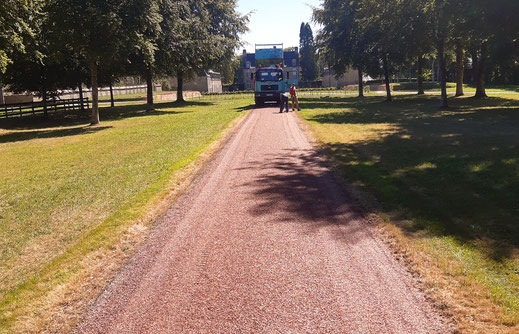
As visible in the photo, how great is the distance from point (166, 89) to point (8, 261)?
93.6 metres

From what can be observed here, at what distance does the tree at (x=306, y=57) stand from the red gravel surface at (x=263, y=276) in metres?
101

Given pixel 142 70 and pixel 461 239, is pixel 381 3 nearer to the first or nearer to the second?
pixel 142 70

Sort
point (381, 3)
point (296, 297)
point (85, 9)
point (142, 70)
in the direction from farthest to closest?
point (142, 70) → point (381, 3) → point (85, 9) → point (296, 297)

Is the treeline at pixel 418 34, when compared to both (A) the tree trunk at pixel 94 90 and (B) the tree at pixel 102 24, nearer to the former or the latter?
(B) the tree at pixel 102 24

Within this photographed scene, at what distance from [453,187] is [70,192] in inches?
306

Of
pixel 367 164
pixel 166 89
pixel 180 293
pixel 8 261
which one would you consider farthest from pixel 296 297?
pixel 166 89

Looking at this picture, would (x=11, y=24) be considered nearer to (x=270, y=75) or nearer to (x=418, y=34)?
(x=270, y=75)

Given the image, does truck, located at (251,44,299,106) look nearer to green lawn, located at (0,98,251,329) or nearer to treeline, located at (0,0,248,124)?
treeline, located at (0,0,248,124)

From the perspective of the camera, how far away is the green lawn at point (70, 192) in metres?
5.24

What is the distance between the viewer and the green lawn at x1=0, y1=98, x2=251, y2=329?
17.2ft

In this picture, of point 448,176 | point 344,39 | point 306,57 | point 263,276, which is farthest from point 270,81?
point 306,57

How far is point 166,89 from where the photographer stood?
94.9 metres

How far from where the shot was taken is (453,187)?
25.0ft

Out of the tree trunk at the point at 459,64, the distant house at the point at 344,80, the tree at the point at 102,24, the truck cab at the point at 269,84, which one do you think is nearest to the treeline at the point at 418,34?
the tree trunk at the point at 459,64
